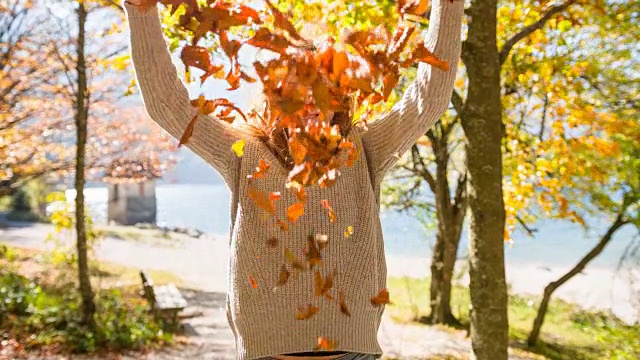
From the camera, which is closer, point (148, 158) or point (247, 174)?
point (247, 174)

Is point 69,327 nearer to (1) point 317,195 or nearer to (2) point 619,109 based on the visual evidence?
(1) point 317,195

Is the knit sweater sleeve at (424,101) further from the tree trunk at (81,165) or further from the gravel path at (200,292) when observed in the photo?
the tree trunk at (81,165)

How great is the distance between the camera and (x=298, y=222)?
1295 mm

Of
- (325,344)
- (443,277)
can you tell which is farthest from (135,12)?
(443,277)

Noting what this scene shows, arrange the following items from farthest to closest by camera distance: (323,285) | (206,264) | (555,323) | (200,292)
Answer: (206,264) → (200,292) → (555,323) → (323,285)

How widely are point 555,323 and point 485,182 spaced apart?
8431mm

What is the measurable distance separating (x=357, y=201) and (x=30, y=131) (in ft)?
27.9

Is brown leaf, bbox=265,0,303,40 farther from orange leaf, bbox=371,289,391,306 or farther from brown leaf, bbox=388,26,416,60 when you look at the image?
orange leaf, bbox=371,289,391,306

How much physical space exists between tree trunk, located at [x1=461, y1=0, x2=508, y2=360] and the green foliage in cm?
447

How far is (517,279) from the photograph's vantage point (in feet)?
50.2

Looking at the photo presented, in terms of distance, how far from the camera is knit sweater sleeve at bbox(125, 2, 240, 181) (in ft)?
3.97

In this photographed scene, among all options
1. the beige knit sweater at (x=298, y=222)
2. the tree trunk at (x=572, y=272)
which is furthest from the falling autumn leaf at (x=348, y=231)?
the tree trunk at (x=572, y=272)

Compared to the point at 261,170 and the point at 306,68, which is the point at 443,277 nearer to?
the point at 261,170

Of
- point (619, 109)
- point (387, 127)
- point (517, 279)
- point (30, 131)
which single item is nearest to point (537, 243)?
point (517, 279)
